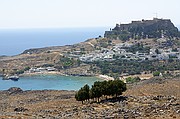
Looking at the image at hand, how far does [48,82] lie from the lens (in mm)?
119688

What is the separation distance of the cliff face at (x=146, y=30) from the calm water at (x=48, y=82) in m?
57.9

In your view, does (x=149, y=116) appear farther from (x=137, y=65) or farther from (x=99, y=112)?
(x=137, y=65)

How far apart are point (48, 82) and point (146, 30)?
251 feet

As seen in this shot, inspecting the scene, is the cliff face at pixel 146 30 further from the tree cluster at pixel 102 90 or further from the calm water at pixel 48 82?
the tree cluster at pixel 102 90

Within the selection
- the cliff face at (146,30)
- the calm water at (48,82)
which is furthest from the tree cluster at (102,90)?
the cliff face at (146,30)

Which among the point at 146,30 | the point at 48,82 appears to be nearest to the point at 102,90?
the point at 48,82

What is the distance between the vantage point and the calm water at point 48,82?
111 metres

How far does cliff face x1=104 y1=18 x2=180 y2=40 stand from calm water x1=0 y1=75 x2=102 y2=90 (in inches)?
2280

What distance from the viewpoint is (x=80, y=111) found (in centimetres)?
3378

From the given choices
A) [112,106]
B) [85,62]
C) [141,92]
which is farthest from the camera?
[85,62]

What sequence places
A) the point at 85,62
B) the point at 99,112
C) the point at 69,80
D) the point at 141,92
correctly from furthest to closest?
the point at 85,62
the point at 69,80
the point at 141,92
the point at 99,112

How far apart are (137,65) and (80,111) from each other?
98.0 metres

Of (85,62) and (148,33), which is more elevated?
(148,33)

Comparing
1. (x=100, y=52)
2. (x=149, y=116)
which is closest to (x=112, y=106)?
(x=149, y=116)
